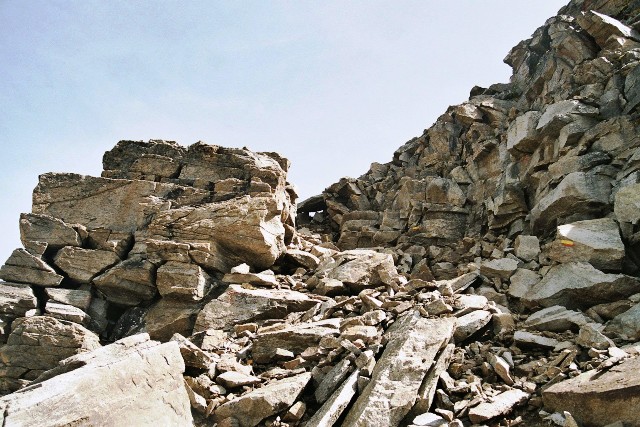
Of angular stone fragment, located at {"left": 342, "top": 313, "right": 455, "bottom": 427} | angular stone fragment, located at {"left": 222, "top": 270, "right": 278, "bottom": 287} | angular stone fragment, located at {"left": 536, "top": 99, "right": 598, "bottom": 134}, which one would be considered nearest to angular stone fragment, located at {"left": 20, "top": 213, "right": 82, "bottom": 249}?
angular stone fragment, located at {"left": 222, "top": 270, "right": 278, "bottom": 287}

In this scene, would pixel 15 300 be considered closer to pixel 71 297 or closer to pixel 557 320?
pixel 71 297

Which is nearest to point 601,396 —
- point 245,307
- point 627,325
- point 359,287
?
point 627,325

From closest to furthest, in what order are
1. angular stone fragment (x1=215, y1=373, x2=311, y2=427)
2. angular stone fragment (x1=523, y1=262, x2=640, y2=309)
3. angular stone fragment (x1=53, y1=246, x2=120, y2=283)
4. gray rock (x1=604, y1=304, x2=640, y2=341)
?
angular stone fragment (x1=215, y1=373, x2=311, y2=427) < gray rock (x1=604, y1=304, x2=640, y2=341) < angular stone fragment (x1=523, y1=262, x2=640, y2=309) < angular stone fragment (x1=53, y1=246, x2=120, y2=283)

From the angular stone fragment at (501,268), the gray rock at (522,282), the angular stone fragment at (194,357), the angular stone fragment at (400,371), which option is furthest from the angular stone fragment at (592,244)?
the angular stone fragment at (194,357)

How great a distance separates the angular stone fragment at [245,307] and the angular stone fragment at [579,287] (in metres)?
7.48

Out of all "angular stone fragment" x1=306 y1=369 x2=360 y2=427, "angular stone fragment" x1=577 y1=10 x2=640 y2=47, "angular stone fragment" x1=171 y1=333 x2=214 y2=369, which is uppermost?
"angular stone fragment" x1=577 y1=10 x2=640 y2=47

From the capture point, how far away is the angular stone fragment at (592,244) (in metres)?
11.7

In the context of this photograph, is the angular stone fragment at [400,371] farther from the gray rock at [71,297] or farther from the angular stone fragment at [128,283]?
the gray rock at [71,297]

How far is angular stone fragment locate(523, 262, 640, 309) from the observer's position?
10.6m

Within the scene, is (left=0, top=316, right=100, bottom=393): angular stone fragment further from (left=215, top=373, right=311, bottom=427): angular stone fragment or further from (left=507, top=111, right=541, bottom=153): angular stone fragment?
(left=507, top=111, right=541, bottom=153): angular stone fragment

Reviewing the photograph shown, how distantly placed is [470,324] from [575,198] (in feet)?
26.1

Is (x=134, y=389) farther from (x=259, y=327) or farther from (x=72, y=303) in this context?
(x=72, y=303)

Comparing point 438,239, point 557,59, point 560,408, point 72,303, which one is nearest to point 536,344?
point 560,408

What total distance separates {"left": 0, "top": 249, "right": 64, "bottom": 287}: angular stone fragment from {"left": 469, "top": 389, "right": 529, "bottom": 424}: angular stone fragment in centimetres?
1542
